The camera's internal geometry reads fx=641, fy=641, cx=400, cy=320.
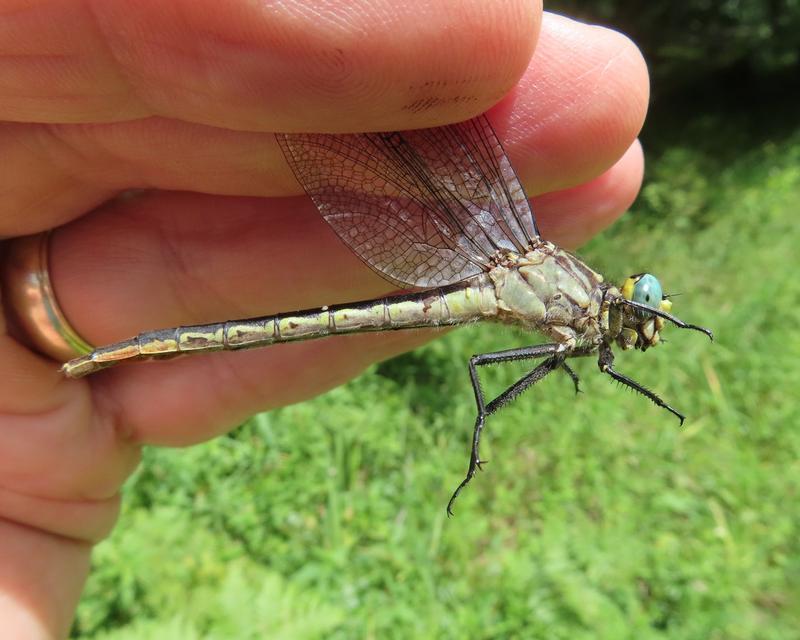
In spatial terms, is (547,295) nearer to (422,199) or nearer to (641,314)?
(641,314)

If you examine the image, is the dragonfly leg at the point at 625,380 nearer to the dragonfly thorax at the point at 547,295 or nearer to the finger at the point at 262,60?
the dragonfly thorax at the point at 547,295

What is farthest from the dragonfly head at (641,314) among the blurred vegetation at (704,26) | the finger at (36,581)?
the blurred vegetation at (704,26)

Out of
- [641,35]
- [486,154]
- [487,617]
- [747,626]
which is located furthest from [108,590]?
[641,35]

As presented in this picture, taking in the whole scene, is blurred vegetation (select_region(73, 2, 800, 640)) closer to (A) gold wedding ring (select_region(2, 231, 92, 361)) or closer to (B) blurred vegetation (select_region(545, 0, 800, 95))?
(A) gold wedding ring (select_region(2, 231, 92, 361))

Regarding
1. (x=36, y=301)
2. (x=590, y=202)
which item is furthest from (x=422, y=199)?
(x=36, y=301)

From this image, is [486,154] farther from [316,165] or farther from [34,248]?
[34,248]

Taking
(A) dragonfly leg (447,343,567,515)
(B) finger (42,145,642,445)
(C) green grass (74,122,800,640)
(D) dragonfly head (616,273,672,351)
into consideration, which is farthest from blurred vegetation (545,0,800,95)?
(A) dragonfly leg (447,343,567,515)
